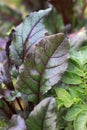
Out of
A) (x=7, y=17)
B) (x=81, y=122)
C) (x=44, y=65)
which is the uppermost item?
(x=7, y=17)

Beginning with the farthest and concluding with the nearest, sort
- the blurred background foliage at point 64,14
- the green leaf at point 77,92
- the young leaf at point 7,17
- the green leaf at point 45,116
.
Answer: the young leaf at point 7,17, the blurred background foliage at point 64,14, the green leaf at point 77,92, the green leaf at point 45,116

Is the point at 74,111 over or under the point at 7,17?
under

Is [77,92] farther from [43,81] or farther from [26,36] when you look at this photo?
[26,36]

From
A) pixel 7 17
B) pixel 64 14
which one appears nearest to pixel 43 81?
pixel 64 14

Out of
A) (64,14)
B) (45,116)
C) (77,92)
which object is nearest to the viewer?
(45,116)

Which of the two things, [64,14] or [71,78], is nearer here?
[71,78]

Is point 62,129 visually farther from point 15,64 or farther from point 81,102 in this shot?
point 15,64

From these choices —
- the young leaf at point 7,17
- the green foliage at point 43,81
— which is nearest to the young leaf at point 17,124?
the green foliage at point 43,81

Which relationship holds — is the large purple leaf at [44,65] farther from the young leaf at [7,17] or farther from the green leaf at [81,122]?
the young leaf at [7,17]
